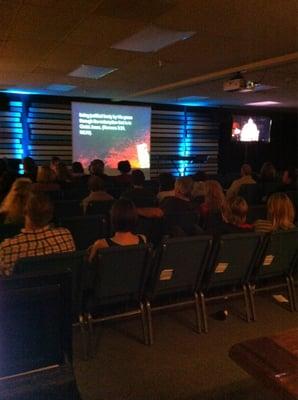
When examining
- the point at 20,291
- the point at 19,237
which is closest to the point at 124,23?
the point at 19,237

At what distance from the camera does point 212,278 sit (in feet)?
9.46

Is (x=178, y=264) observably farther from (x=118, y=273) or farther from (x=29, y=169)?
(x=29, y=169)

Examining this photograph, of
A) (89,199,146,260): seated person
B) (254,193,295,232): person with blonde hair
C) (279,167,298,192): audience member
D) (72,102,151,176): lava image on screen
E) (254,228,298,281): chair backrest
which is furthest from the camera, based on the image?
(72,102,151,176): lava image on screen

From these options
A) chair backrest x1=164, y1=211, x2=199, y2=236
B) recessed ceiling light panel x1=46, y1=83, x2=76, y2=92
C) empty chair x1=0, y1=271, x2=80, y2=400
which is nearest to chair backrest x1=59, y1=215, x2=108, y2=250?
chair backrest x1=164, y1=211, x2=199, y2=236

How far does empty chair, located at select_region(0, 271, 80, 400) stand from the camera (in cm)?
98

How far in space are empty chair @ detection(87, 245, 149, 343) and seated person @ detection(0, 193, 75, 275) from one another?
33cm

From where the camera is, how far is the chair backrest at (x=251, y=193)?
631 cm

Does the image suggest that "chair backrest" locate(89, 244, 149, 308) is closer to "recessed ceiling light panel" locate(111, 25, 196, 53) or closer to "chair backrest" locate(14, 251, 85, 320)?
"chair backrest" locate(14, 251, 85, 320)

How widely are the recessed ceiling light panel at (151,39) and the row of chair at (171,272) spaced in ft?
7.82

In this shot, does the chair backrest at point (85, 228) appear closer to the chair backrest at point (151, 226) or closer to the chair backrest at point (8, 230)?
the chair backrest at point (151, 226)

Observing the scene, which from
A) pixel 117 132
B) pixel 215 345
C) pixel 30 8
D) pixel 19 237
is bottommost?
pixel 215 345

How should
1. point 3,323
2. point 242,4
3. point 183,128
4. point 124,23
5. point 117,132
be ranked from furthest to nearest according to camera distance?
point 183,128
point 117,132
point 124,23
point 242,4
point 3,323

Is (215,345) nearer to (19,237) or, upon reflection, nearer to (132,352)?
(132,352)

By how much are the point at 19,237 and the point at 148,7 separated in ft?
7.19
